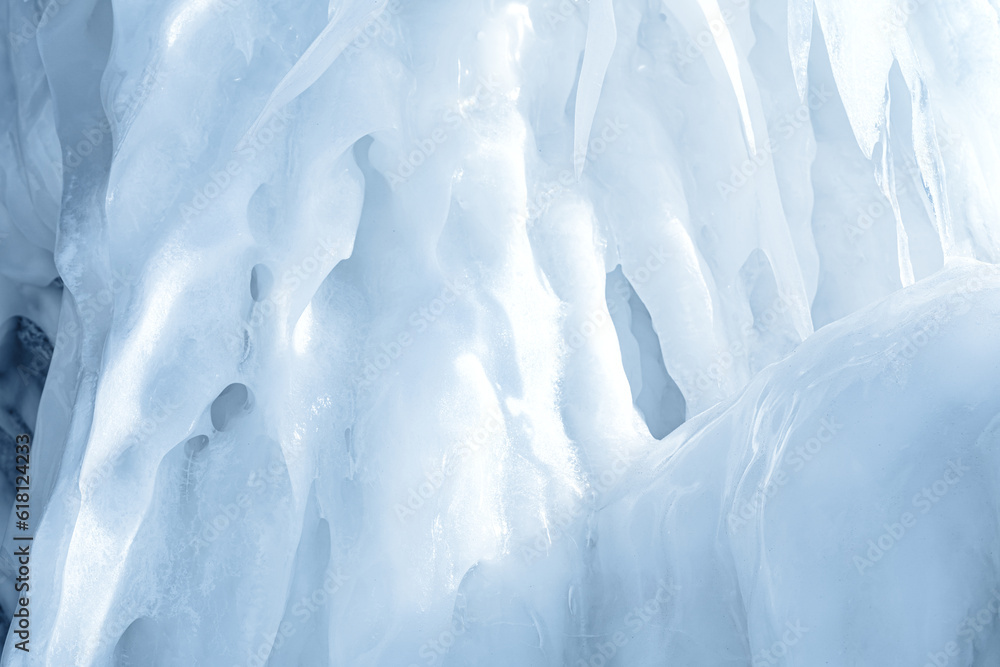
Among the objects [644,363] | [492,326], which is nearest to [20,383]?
[492,326]

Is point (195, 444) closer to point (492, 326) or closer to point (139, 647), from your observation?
point (139, 647)

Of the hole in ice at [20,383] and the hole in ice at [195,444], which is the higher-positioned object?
the hole in ice at [20,383]

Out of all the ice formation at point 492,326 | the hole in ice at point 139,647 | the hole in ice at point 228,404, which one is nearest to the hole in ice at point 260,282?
the ice formation at point 492,326

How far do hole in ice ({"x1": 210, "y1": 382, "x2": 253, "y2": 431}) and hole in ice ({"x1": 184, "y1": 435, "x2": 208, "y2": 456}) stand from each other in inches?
0.9

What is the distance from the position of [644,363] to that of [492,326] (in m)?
0.34

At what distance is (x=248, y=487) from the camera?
118cm

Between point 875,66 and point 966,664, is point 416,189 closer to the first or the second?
point 875,66

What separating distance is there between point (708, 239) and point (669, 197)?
113 mm

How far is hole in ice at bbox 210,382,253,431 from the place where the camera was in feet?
4.09

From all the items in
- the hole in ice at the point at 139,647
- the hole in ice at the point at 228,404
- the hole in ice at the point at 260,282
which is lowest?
the hole in ice at the point at 139,647

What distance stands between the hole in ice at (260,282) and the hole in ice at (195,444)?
203 mm

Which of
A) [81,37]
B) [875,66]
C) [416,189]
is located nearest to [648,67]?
[875,66]

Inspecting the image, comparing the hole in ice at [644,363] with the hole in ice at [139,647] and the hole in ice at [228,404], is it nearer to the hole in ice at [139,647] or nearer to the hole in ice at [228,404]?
the hole in ice at [228,404]

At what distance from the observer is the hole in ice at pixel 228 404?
1246mm
